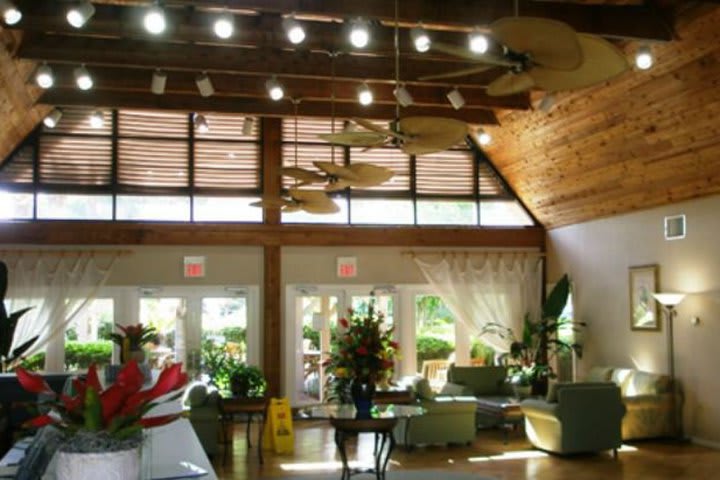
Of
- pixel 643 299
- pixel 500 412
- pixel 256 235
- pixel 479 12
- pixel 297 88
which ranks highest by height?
pixel 297 88

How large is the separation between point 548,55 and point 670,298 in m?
6.66

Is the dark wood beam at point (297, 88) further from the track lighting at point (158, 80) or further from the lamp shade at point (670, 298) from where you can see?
the lamp shade at point (670, 298)

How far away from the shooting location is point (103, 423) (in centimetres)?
182

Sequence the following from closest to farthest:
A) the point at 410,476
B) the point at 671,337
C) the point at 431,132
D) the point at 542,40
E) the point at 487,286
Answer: the point at 542,40 < the point at 431,132 < the point at 410,476 < the point at 671,337 < the point at 487,286

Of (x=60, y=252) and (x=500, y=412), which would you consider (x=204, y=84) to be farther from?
(x=500, y=412)

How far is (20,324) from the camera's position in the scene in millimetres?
10992

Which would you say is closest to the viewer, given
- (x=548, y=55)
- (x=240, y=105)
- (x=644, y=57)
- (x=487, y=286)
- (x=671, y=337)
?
(x=548, y=55)

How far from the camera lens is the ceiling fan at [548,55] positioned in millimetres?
3449

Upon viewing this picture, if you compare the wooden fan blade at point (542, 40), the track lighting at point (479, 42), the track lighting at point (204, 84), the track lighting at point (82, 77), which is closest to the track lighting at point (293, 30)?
the track lighting at point (479, 42)

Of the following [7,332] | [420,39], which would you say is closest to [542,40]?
[420,39]

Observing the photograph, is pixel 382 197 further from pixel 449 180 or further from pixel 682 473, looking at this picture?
pixel 682 473

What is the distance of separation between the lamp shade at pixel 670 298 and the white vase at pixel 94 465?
8.76 m

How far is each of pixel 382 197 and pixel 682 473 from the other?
6.32 meters

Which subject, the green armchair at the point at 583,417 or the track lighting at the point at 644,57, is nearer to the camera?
the track lighting at the point at 644,57
